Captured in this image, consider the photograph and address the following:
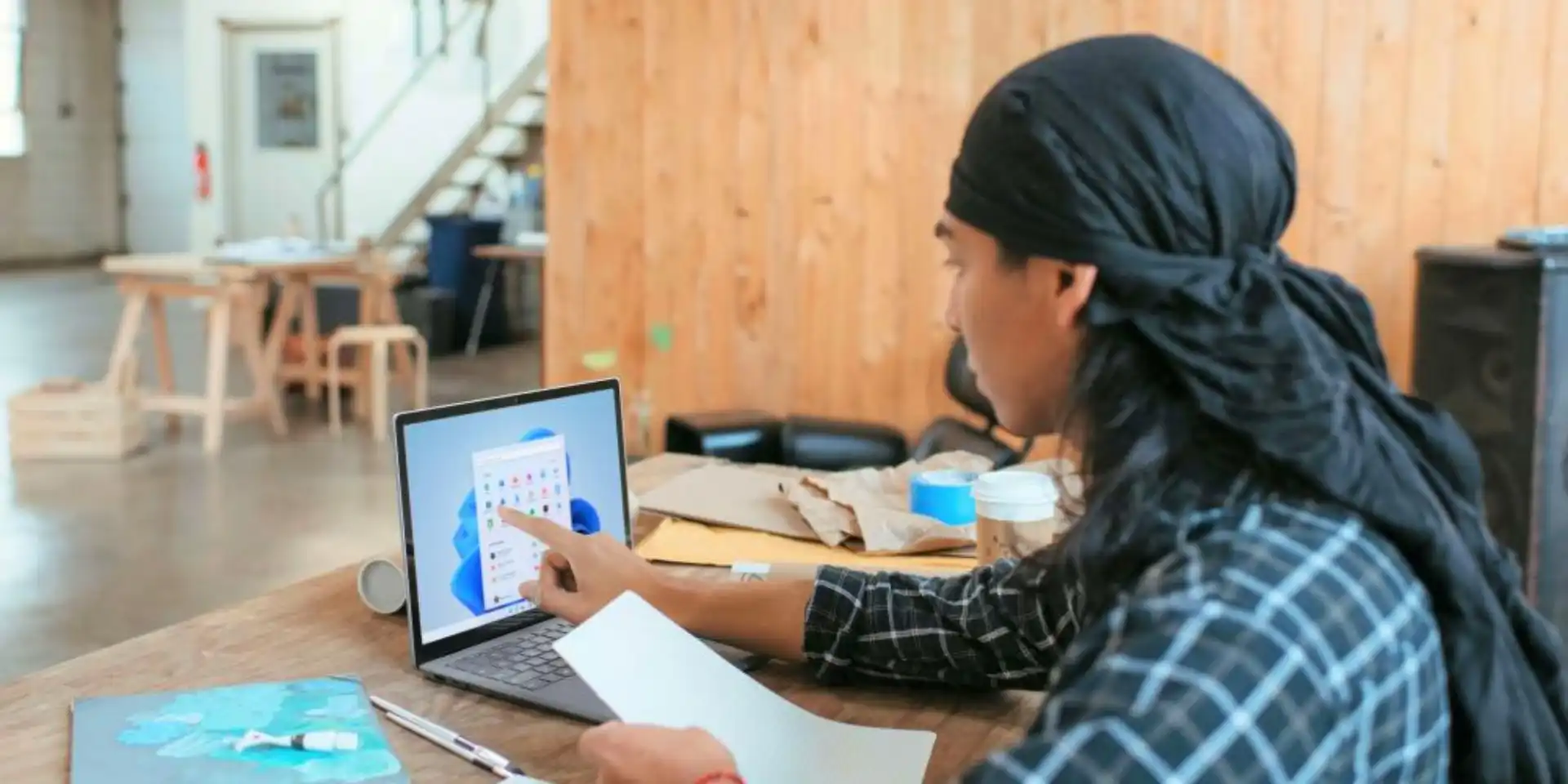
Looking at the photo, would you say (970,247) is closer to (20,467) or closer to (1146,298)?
(1146,298)

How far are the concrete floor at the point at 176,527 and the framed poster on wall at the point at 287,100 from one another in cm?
449

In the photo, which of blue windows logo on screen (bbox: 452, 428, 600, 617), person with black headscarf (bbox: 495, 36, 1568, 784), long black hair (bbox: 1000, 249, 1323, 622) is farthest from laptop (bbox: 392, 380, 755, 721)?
long black hair (bbox: 1000, 249, 1323, 622)

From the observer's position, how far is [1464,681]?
37.6 inches

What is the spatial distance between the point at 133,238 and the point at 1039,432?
15.8m

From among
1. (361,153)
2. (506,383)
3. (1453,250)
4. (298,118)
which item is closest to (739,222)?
(1453,250)

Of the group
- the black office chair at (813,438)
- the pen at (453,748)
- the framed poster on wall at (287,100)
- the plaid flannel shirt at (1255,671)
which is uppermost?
the framed poster on wall at (287,100)

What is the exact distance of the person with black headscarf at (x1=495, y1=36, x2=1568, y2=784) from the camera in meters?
0.84

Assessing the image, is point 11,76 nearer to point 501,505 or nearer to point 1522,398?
point 1522,398

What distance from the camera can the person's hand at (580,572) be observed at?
1.56 m

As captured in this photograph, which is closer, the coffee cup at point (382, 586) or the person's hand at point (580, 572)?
the person's hand at point (580, 572)

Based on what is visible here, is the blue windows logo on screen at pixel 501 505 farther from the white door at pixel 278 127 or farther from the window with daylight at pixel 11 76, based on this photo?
the window with daylight at pixel 11 76

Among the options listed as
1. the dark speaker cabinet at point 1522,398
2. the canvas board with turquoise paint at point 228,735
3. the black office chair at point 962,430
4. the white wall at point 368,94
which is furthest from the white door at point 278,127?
the canvas board with turquoise paint at point 228,735

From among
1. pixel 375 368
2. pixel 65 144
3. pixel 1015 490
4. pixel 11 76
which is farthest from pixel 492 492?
pixel 65 144

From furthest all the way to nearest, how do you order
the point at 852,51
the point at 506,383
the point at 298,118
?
the point at 298,118, the point at 506,383, the point at 852,51
